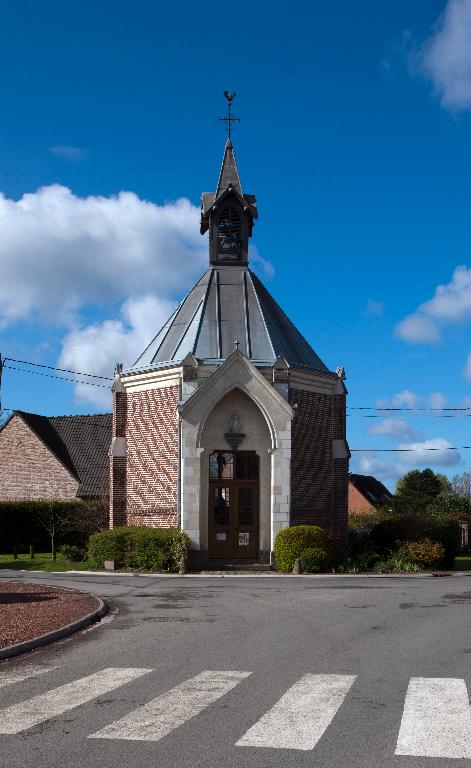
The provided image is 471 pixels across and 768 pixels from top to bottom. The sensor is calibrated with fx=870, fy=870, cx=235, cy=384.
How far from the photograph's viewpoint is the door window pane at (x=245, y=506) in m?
28.8

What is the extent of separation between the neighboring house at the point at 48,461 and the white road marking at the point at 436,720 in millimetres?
37426

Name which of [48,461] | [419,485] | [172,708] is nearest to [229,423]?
[48,461]

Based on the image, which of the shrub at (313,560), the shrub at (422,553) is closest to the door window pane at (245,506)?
the shrub at (313,560)

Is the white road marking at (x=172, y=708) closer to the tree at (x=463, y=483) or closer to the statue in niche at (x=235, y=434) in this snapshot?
the statue in niche at (x=235, y=434)

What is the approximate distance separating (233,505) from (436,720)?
70.9ft

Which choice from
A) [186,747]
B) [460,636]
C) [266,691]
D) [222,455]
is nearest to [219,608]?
[460,636]

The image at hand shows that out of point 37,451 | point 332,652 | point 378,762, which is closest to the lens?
point 378,762

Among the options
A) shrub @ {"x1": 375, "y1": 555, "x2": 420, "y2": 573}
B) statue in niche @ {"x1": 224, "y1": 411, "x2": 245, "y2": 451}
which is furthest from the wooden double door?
shrub @ {"x1": 375, "y1": 555, "x2": 420, "y2": 573}

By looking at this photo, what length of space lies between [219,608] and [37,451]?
32.8 m

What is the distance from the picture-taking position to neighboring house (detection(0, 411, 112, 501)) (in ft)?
152

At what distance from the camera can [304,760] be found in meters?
6.16

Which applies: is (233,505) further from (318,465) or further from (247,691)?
(247,691)

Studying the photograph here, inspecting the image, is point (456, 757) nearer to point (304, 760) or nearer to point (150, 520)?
point (304, 760)

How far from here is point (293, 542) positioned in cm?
2714
